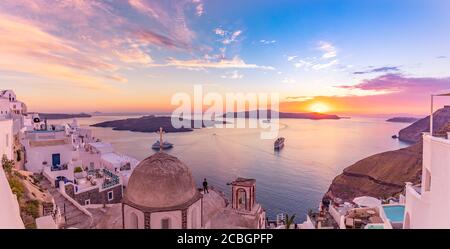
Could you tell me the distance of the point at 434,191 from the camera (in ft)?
12.6

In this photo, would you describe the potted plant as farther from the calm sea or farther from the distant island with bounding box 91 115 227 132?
the distant island with bounding box 91 115 227 132

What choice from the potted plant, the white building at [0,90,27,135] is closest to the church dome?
the potted plant

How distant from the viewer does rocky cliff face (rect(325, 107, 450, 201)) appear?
78.3 ft

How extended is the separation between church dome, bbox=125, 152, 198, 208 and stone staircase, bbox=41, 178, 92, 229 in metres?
3.27

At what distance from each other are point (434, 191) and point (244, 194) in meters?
6.06

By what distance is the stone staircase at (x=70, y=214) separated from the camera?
312 inches

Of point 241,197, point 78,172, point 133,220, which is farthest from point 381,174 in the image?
point 133,220

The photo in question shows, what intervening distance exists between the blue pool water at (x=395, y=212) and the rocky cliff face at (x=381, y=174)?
19079 mm

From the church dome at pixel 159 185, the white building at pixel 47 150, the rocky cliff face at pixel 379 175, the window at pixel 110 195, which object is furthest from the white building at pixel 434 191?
the rocky cliff face at pixel 379 175

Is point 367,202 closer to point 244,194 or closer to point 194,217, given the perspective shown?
point 244,194

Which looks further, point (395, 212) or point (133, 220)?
point (395, 212)

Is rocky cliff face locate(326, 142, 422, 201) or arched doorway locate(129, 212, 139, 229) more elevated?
arched doorway locate(129, 212, 139, 229)
